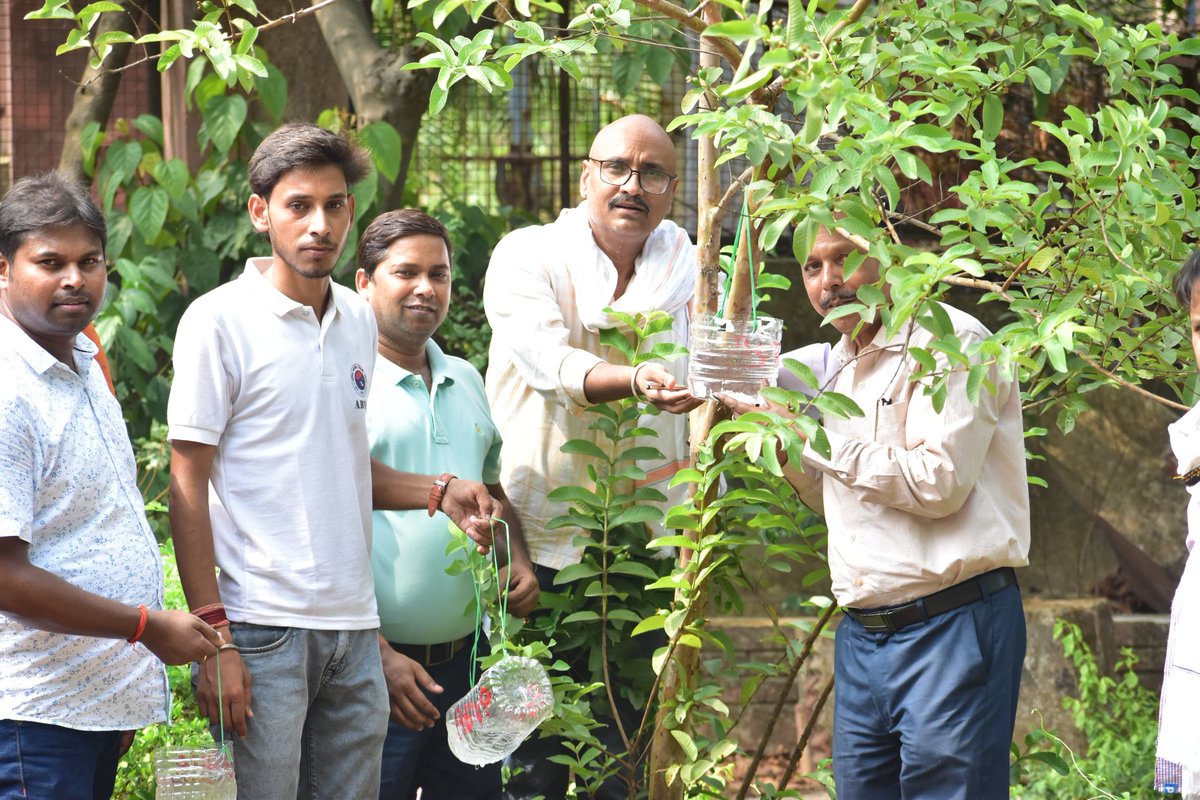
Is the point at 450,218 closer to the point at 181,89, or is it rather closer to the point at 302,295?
the point at 181,89

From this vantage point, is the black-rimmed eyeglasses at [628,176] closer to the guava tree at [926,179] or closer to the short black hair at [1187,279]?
the guava tree at [926,179]

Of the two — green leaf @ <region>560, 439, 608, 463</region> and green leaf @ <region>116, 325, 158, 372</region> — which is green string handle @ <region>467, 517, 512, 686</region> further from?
green leaf @ <region>116, 325, 158, 372</region>

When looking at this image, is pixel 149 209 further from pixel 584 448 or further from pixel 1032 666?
pixel 1032 666

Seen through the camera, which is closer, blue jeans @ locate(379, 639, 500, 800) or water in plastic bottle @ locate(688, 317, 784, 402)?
water in plastic bottle @ locate(688, 317, 784, 402)

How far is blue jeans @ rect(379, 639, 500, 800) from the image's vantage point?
320 cm

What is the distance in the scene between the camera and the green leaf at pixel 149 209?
4.89 metres

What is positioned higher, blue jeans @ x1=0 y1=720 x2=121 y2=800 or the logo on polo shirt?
the logo on polo shirt

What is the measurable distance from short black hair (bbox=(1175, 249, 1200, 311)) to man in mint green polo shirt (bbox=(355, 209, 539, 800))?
1.50 m

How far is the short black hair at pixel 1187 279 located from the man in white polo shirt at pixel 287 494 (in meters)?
1.43

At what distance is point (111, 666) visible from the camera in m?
2.43

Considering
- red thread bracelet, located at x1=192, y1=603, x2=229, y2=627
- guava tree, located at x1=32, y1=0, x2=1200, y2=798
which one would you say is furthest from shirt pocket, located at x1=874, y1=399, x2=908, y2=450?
red thread bracelet, located at x1=192, y1=603, x2=229, y2=627

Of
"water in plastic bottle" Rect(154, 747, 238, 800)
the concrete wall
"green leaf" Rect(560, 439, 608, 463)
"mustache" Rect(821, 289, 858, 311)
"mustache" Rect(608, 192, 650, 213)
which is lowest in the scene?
the concrete wall

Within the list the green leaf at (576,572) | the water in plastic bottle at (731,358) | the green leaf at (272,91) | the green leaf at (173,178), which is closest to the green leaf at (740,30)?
the water in plastic bottle at (731,358)

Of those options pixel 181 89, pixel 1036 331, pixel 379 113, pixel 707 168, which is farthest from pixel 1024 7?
pixel 181 89
